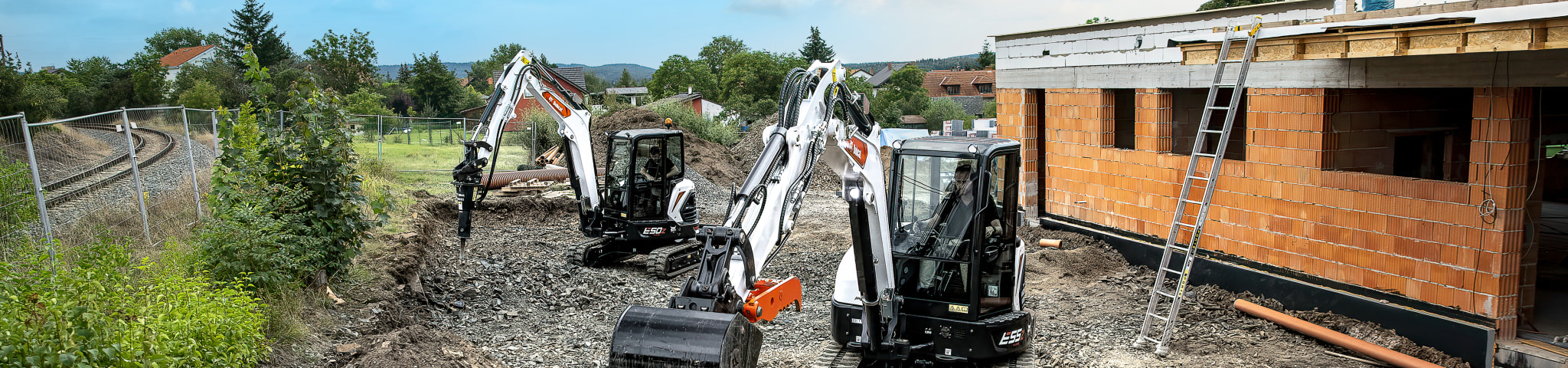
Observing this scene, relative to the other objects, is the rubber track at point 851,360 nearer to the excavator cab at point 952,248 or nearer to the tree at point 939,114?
the excavator cab at point 952,248

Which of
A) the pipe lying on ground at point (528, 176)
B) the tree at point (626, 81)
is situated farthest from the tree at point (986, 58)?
the pipe lying on ground at point (528, 176)

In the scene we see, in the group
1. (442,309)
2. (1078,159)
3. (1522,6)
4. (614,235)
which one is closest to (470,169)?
(442,309)

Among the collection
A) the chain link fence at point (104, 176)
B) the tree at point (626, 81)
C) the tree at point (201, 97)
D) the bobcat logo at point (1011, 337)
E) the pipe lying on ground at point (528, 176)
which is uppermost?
the tree at point (626, 81)

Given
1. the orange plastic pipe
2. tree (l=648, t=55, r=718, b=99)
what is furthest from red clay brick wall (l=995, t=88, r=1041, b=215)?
tree (l=648, t=55, r=718, b=99)

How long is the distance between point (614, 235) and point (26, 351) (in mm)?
8415

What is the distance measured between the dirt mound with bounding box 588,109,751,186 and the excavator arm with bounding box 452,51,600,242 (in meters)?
11.4

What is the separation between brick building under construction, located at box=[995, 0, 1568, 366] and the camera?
7488 millimetres

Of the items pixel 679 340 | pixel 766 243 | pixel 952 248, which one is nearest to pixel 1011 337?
pixel 952 248

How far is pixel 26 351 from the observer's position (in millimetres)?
4102

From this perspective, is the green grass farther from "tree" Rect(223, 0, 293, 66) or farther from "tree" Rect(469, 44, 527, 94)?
"tree" Rect(469, 44, 527, 94)

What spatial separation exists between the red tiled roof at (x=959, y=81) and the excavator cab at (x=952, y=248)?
3288 inches

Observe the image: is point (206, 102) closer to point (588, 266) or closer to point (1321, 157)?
point (588, 266)

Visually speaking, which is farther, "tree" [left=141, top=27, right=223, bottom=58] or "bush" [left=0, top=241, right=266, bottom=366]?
"tree" [left=141, top=27, right=223, bottom=58]

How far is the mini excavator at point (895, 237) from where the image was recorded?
5.73m
